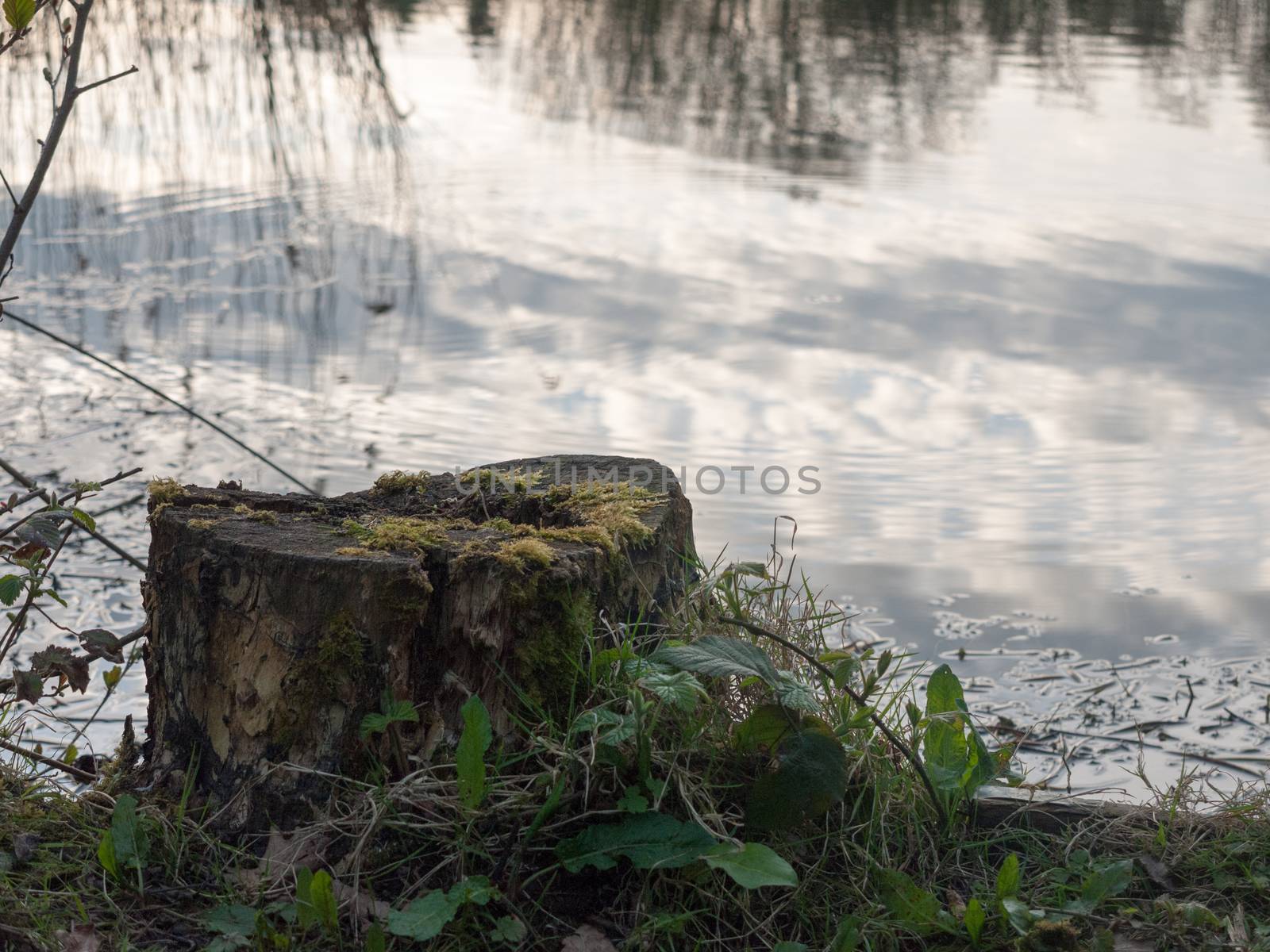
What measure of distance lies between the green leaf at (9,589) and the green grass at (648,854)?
395mm

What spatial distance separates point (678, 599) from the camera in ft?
8.17

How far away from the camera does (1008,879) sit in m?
2.03

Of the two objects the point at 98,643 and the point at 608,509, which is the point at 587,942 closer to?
the point at 608,509

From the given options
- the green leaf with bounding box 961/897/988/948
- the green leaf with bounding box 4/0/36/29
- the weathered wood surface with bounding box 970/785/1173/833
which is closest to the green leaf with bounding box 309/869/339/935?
the green leaf with bounding box 961/897/988/948

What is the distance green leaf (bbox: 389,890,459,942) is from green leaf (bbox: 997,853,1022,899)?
956 mm

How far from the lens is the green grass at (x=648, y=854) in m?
1.92

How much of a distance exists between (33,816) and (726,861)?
139 cm

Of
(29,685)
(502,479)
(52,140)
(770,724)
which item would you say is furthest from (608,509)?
(52,140)

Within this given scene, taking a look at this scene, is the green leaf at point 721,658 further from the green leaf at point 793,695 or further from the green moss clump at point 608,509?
the green moss clump at point 608,509

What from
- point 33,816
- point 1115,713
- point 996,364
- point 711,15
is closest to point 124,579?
point 33,816

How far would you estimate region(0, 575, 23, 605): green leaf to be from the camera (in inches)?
91.7

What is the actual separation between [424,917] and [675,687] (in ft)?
1.83

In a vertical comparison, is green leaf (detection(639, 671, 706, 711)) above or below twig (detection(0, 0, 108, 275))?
below

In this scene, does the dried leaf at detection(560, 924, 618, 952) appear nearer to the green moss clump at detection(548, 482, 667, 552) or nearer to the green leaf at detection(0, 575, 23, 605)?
Answer: the green moss clump at detection(548, 482, 667, 552)
